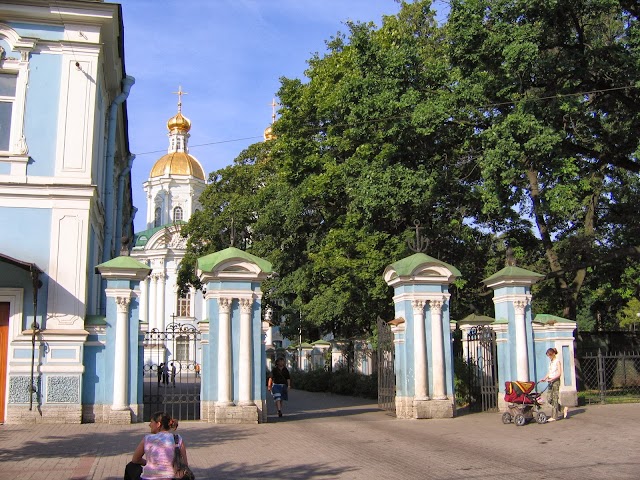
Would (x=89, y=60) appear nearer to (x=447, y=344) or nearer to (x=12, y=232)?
(x=12, y=232)

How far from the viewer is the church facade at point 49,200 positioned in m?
14.2

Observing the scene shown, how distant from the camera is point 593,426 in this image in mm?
13289

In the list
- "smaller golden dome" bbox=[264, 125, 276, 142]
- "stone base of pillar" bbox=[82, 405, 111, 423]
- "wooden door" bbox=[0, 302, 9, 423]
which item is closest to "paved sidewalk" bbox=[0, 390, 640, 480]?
"stone base of pillar" bbox=[82, 405, 111, 423]

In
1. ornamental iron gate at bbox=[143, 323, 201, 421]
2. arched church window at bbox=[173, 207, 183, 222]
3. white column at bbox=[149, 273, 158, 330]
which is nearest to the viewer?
ornamental iron gate at bbox=[143, 323, 201, 421]

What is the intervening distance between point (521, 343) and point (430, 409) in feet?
8.48

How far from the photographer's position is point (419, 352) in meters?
15.2

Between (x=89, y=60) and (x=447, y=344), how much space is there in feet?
32.2

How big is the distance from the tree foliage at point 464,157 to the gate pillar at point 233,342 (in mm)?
1037

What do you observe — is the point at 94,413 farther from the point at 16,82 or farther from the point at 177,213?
the point at 177,213

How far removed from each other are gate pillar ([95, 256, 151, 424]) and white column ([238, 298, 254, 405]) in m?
2.00

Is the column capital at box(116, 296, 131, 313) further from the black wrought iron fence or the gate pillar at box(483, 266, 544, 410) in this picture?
the black wrought iron fence

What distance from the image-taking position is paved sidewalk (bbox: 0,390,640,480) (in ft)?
29.3

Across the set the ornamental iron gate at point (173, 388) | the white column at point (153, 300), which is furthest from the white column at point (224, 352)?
the white column at point (153, 300)

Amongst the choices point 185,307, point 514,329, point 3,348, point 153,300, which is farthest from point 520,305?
point 153,300
